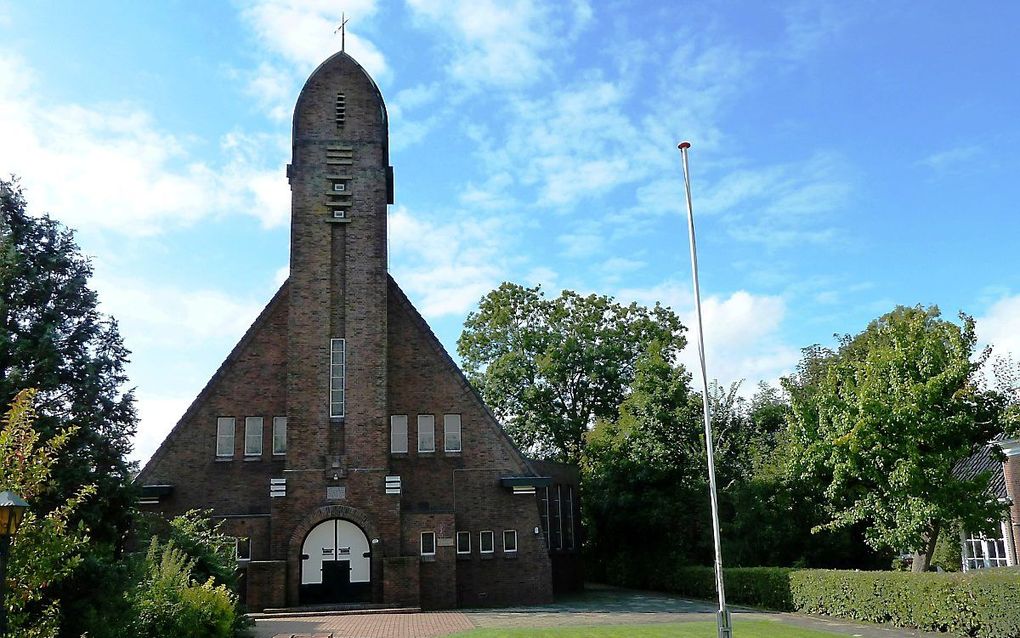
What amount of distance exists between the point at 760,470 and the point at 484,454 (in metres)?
10.2

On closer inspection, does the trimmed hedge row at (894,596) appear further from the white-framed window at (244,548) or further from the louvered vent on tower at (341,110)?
the louvered vent on tower at (341,110)

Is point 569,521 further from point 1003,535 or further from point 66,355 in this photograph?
point 66,355

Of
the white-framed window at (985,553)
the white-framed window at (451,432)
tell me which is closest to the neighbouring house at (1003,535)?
the white-framed window at (985,553)

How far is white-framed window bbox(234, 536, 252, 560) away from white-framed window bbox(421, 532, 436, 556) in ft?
18.2

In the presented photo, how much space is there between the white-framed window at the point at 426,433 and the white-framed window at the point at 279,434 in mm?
4595

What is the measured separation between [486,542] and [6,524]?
793 inches

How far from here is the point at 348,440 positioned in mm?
27406

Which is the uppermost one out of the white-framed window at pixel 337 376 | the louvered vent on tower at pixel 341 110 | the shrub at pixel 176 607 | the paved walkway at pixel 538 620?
the louvered vent on tower at pixel 341 110

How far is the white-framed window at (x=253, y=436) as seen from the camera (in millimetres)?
28266

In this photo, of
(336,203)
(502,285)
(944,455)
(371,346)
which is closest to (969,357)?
(944,455)

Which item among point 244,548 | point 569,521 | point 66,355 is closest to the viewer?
point 66,355

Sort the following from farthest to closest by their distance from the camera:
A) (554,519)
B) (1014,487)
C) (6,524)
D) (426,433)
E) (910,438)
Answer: (554,519), (1014,487), (426,433), (910,438), (6,524)

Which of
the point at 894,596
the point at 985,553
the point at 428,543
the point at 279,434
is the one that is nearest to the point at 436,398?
the point at 428,543

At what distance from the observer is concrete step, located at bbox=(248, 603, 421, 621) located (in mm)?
25219
